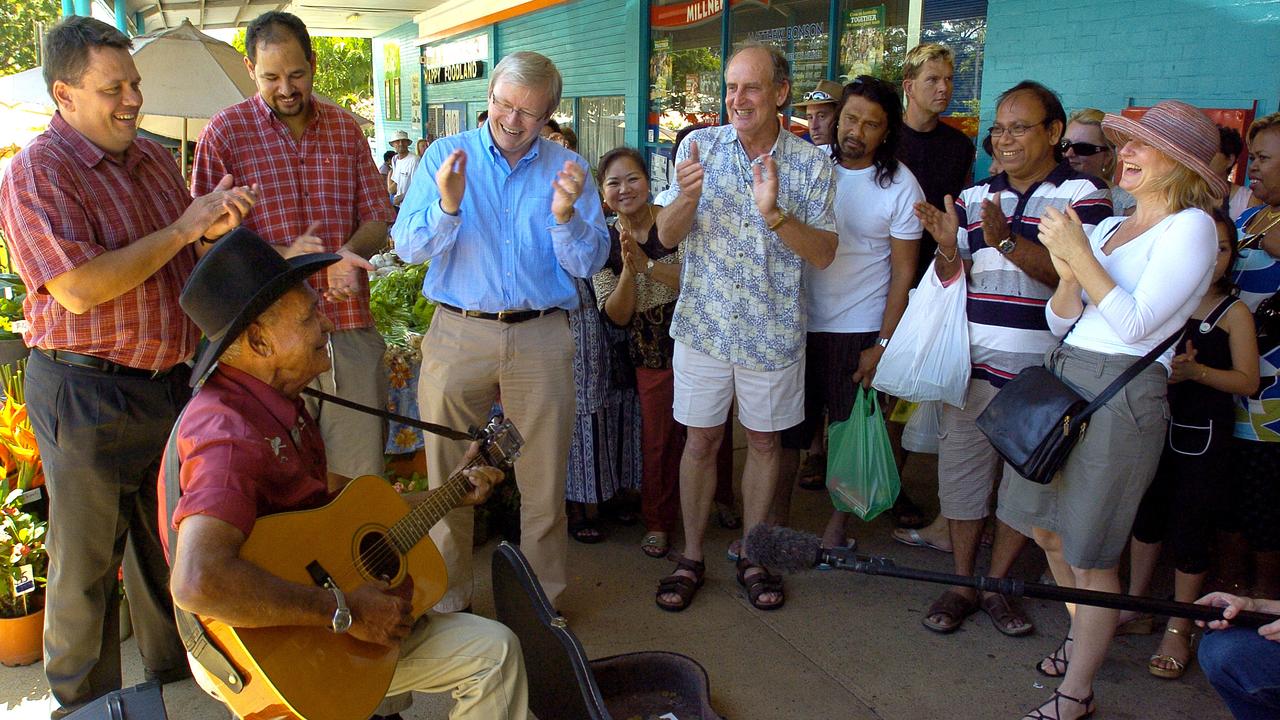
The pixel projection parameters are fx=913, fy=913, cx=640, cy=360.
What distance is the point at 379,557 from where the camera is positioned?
2305 mm

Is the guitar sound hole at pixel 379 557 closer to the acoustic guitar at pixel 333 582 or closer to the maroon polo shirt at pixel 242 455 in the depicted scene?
the acoustic guitar at pixel 333 582

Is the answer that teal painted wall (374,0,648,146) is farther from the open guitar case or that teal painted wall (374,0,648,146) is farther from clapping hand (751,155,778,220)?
the open guitar case

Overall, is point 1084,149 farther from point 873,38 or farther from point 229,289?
point 229,289

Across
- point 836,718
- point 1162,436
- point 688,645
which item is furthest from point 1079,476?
point 688,645

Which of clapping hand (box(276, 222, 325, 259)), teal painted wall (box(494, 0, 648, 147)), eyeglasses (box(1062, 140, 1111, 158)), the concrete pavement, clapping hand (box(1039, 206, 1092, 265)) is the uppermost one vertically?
teal painted wall (box(494, 0, 648, 147))

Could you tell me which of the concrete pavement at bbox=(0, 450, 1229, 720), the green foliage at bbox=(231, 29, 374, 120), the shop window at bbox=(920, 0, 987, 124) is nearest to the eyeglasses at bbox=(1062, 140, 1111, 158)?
the concrete pavement at bbox=(0, 450, 1229, 720)

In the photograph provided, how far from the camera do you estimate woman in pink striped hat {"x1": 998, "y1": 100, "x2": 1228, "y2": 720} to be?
2.64 meters

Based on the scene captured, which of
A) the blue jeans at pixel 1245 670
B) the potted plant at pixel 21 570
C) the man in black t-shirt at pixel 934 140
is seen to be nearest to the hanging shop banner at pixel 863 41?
the man in black t-shirt at pixel 934 140

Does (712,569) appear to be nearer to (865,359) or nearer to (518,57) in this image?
(865,359)

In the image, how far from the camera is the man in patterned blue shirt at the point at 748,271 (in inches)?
139

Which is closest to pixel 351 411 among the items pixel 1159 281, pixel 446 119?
pixel 1159 281

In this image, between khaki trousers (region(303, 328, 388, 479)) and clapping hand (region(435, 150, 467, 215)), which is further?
khaki trousers (region(303, 328, 388, 479))

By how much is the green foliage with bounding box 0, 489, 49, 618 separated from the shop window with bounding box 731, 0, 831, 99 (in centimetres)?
623

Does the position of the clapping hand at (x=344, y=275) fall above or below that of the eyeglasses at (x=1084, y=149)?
below
